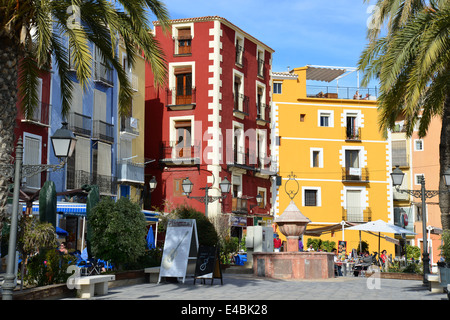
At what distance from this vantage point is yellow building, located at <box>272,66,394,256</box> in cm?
5141

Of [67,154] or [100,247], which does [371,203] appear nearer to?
[100,247]

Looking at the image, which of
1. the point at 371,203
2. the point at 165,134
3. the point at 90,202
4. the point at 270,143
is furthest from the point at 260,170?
the point at 90,202

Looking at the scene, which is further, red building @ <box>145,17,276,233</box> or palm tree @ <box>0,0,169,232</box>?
red building @ <box>145,17,276,233</box>

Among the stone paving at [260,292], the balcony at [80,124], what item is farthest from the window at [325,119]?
the stone paving at [260,292]

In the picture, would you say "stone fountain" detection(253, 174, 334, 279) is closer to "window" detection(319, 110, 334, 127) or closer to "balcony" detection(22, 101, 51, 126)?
"balcony" detection(22, 101, 51, 126)

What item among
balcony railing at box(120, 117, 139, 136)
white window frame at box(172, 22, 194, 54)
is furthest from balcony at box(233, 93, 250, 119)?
balcony railing at box(120, 117, 139, 136)

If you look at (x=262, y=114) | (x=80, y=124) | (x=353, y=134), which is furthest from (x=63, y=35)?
(x=353, y=134)

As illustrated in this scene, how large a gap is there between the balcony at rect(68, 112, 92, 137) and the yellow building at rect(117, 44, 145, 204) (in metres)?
2.61

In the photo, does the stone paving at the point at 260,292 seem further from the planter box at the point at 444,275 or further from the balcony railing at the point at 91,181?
the balcony railing at the point at 91,181

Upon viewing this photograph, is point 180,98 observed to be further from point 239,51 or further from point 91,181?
point 91,181

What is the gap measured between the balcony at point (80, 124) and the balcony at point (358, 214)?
2338 cm

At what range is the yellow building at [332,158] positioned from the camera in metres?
51.4

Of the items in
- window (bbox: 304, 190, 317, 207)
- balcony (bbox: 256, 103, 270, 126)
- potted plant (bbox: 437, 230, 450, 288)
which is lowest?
potted plant (bbox: 437, 230, 450, 288)
